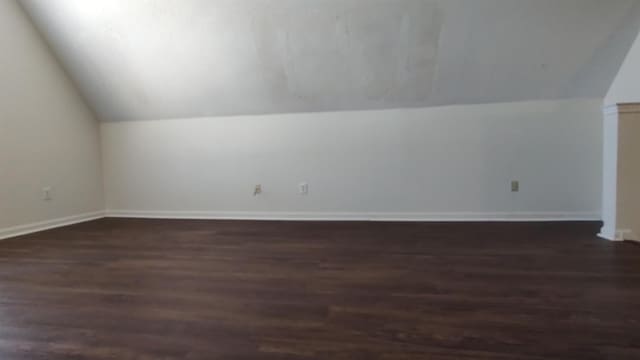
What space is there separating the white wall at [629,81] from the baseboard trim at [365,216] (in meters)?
1.10

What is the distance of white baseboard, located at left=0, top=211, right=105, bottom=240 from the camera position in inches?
147

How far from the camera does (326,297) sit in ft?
6.64

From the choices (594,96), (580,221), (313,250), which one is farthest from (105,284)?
(594,96)

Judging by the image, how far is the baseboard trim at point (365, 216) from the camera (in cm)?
406

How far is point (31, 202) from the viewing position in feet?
13.1

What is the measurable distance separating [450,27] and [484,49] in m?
0.41

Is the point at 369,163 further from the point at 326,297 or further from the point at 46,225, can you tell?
the point at 46,225

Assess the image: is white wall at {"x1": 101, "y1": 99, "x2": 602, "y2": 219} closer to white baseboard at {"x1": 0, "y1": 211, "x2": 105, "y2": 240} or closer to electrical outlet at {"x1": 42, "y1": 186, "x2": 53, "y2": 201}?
white baseboard at {"x1": 0, "y1": 211, "x2": 105, "y2": 240}

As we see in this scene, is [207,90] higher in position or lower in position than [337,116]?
higher

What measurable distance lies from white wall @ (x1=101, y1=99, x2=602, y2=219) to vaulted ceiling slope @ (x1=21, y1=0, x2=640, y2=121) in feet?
0.65

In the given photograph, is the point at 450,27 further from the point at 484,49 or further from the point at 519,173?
the point at 519,173

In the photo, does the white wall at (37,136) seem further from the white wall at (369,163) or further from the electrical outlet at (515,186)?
the electrical outlet at (515,186)

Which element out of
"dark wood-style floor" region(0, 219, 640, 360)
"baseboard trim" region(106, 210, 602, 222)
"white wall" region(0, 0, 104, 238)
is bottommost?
"dark wood-style floor" region(0, 219, 640, 360)

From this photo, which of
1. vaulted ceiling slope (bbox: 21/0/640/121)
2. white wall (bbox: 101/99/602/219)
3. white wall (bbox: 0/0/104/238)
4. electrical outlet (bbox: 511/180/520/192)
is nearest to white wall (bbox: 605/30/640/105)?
vaulted ceiling slope (bbox: 21/0/640/121)
